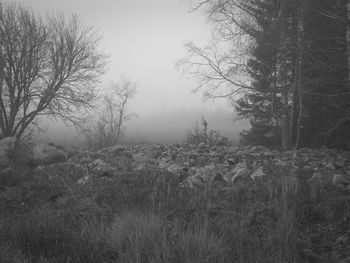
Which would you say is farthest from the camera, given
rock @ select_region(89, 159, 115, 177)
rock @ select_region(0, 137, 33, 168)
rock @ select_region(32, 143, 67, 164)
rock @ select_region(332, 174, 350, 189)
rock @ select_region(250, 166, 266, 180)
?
rock @ select_region(32, 143, 67, 164)

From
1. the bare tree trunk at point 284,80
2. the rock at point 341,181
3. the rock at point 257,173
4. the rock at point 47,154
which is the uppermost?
the bare tree trunk at point 284,80

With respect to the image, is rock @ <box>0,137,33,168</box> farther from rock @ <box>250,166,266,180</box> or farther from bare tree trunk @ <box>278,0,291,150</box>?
bare tree trunk @ <box>278,0,291,150</box>

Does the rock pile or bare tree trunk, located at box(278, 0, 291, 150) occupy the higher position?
bare tree trunk, located at box(278, 0, 291, 150)

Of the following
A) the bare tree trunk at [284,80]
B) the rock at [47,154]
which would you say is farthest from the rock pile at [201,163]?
the bare tree trunk at [284,80]

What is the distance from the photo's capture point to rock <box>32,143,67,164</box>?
8.05 meters

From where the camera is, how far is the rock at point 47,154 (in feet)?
26.4

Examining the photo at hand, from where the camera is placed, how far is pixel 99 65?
17250 mm

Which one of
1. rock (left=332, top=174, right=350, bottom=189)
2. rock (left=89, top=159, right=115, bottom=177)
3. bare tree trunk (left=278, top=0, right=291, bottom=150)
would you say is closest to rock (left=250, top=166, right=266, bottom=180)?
rock (left=332, top=174, right=350, bottom=189)

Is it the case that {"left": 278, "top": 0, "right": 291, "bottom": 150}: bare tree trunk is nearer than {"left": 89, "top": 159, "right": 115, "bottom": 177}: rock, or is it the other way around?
{"left": 89, "top": 159, "right": 115, "bottom": 177}: rock

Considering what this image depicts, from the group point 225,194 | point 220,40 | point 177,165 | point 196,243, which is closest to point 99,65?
point 220,40

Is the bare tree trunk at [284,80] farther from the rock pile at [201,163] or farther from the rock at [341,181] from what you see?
the rock at [341,181]

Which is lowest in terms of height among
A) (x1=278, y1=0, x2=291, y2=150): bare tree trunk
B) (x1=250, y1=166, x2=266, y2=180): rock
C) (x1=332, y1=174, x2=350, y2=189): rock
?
(x1=332, y1=174, x2=350, y2=189): rock

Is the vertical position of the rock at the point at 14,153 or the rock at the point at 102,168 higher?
the rock at the point at 14,153

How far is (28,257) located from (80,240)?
0.46m
